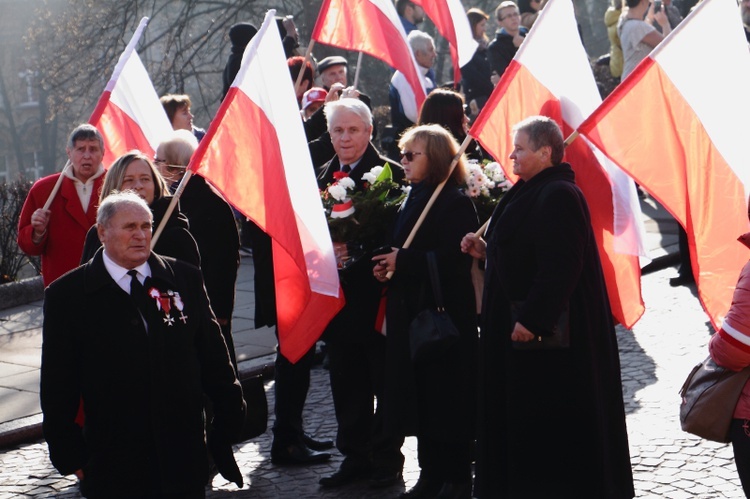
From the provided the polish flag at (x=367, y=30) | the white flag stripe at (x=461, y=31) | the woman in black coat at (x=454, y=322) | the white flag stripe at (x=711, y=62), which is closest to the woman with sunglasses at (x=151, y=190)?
the woman in black coat at (x=454, y=322)

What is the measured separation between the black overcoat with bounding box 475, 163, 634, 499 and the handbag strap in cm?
51

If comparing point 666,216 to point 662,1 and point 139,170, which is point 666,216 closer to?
point 662,1

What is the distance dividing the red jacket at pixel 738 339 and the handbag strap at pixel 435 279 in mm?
1643

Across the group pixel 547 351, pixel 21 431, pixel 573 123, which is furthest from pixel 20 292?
pixel 547 351

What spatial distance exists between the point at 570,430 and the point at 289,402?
6.67 feet

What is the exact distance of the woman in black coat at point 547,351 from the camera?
17.0 ft

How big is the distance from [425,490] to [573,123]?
6.56 ft

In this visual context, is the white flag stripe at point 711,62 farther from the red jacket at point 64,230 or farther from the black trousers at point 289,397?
the red jacket at point 64,230

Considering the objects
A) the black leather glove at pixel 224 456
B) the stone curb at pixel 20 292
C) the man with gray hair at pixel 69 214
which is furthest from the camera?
the stone curb at pixel 20 292

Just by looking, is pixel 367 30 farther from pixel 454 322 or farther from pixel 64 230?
pixel 454 322

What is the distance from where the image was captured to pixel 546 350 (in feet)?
17.1

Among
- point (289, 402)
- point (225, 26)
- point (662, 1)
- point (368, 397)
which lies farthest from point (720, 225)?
point (225, 26)

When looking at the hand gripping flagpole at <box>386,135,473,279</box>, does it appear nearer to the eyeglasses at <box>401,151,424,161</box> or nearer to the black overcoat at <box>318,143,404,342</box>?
the eyeglasses at <box>401,151,424,161</box>

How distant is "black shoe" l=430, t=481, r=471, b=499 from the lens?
5.88 meters
